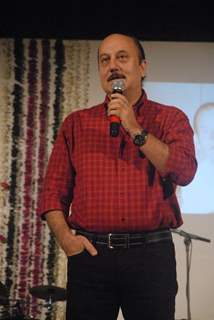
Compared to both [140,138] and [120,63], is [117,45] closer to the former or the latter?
[120,63]

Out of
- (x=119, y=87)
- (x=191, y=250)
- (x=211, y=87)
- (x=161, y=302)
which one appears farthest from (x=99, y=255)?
(x=211, y=87)

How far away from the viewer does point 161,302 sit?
61.7 inches

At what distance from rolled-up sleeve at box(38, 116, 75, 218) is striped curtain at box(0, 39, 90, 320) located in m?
1.50

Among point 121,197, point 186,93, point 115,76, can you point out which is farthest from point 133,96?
point 186,93

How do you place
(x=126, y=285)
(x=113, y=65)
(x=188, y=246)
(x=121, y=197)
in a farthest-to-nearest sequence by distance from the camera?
(x=188, y=246)
(x=113, y=65)
(x=121, y=197)
(x=126, y=285)

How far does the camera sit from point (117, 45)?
1851 mm

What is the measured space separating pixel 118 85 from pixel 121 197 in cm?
41

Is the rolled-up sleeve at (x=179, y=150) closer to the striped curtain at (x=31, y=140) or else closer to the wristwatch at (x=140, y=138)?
the wristwatch at (x=140, y=138)

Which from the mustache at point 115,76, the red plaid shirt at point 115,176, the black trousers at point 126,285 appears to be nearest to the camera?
the black trousers at point 126,285

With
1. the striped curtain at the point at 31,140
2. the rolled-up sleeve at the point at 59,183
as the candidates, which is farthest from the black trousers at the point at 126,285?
the striped curtain at the point at 31,140

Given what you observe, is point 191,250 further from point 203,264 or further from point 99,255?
point 99,255

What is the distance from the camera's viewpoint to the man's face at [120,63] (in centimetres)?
181

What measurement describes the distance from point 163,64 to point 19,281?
182 cm

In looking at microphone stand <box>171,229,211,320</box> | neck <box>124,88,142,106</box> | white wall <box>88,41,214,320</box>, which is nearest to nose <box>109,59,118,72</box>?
neck <box>124,88,142,106</box>
